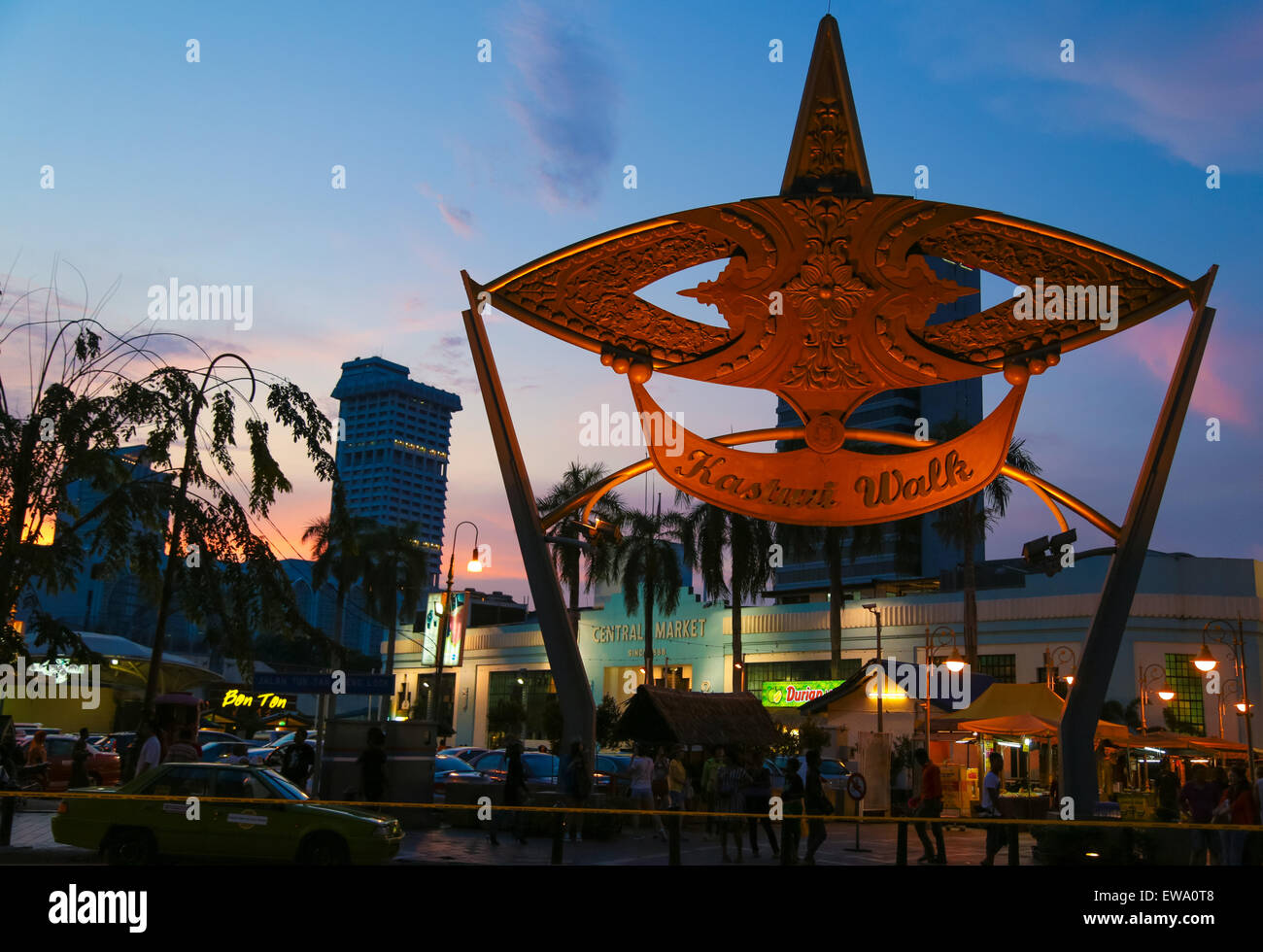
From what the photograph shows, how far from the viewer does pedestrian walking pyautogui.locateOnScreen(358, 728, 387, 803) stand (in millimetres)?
17297

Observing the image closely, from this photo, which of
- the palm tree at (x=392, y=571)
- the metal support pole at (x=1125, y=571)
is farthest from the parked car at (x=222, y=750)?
the palm tree at (x=392, y=571)

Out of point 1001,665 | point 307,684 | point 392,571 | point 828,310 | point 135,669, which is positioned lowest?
point 1001,665

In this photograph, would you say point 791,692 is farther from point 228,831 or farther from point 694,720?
point 228,831

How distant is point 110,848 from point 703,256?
34.3 feet

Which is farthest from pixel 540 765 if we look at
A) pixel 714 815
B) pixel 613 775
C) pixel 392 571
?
pixel 392 571

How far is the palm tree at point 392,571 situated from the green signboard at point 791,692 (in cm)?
1999

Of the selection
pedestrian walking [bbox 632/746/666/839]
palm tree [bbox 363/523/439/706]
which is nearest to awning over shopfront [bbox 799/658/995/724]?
pedestrian walking [bbox 632/746/666/839]

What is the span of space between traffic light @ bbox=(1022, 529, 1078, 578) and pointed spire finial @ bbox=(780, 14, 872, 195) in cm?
607

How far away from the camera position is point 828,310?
16.0 metres

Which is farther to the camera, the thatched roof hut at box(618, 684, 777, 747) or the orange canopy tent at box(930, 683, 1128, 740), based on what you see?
the orange canopy tent at box(930, 683, 1128, 740)

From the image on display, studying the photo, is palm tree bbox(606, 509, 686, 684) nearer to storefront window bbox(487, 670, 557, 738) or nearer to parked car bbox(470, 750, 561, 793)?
storefront window bbox(487, 670, 557, 738)

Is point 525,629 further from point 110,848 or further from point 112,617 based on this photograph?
point 110,848

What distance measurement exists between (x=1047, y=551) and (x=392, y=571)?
161ft
